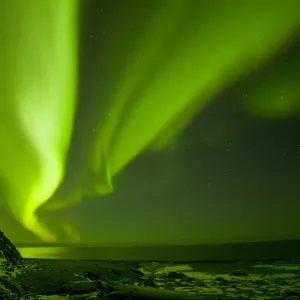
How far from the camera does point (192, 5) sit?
0.90m

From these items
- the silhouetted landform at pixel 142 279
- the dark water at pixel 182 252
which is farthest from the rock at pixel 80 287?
the dark water at pixel 182 252

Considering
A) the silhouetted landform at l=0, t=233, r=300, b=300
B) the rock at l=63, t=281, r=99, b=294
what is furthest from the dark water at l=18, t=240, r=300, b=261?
the rock at l=63, t=281, r=99, b=294

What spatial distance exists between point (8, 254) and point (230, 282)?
41cm

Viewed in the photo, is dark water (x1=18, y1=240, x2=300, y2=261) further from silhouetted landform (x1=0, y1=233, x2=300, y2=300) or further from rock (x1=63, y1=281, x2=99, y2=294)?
rock (x1=63, y1=281, x2=99, y2=294)

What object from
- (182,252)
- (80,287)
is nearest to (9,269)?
(80,287)

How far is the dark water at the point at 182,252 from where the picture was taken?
0.91 metres

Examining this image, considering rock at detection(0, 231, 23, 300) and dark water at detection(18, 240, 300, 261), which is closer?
rock at detection(0, 231, 23, 300)

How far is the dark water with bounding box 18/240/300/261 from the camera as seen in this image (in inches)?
35.9

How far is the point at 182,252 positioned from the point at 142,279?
0.67 ft

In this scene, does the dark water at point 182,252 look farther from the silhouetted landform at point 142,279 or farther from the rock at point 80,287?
the rock at point 80,287

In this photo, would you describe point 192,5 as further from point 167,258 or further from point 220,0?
point 167,258

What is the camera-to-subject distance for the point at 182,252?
0.92m

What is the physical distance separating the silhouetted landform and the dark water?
21 mm

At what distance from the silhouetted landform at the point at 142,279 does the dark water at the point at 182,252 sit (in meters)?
0.02
